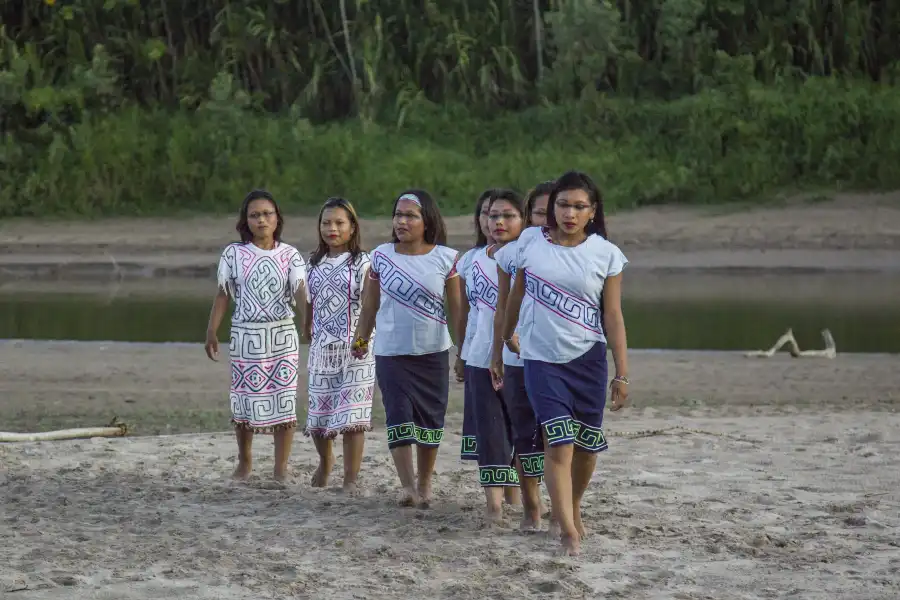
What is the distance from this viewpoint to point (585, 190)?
5895 millimetres

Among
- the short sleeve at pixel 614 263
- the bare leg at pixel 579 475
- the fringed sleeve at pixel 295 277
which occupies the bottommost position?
the bare leg at pixel 579 475

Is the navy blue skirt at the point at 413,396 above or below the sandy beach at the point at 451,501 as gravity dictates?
above

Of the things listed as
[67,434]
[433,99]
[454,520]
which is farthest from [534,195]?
[433,99]

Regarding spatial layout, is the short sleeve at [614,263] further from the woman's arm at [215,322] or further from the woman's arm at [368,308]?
the woman's arm at [215,322]

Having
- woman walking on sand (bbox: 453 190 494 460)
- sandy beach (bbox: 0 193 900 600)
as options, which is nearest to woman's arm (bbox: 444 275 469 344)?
woman walking on sand (bbox: 453 190 494 460)

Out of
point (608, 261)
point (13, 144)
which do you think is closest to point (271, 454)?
point (608, 261)

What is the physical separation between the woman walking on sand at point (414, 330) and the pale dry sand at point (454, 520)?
267 millimetres

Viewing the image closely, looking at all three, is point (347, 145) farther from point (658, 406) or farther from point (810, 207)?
point (658, 406)

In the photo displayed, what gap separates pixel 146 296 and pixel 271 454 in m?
10.2

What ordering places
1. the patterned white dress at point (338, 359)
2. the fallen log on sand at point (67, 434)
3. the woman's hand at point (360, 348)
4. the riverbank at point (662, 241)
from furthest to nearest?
the riverbank at point (662, 241), the fallen log on sand at point (67, 434), the patterned white dress at point (338, 359), the woman's hand at point (360, 348)

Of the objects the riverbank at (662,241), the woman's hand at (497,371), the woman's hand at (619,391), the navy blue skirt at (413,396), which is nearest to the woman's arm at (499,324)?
the woman's hand at (497,371)

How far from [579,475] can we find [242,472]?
2.09 m

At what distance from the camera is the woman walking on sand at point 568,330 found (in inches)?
229

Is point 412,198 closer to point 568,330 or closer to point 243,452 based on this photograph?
point 568,330
